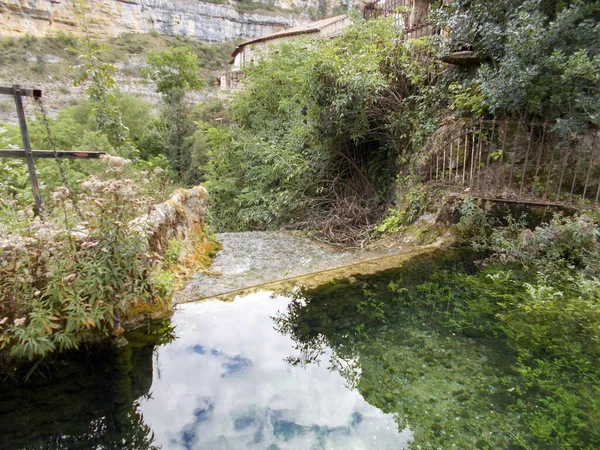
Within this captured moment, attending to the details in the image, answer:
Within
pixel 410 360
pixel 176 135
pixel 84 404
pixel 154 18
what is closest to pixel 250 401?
pixel 84 404

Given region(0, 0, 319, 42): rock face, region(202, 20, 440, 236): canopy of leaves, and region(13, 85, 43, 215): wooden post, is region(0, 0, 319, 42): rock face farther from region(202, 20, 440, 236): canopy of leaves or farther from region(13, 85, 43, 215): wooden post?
region(13, 85, 43, 215): wooden post

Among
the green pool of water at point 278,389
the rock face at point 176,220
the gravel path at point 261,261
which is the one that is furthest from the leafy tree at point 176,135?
the green pool of water at point 278,389

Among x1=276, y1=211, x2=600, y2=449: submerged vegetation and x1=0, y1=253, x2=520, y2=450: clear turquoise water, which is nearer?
x1=0, y1=253, x2=520, y2=450: clear turquoise water

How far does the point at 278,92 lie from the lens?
46.3 feet

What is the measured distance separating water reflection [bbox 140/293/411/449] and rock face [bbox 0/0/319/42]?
6384 cm

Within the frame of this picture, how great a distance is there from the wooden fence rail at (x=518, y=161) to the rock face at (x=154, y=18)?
61.9m

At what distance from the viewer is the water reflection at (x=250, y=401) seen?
1.94 metres

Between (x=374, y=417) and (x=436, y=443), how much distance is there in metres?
0.37

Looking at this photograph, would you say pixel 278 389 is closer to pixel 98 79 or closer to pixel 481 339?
pixel 481 339

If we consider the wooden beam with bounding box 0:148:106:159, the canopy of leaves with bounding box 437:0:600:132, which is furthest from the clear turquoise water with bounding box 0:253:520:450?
the canopy of leaves with bounding box 437:0:600:132

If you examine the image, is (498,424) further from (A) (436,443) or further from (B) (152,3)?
(B) (152,3)

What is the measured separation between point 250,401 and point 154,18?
78859 millimetres

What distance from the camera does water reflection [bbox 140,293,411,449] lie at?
1.94m

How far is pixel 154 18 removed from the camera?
6462cm
